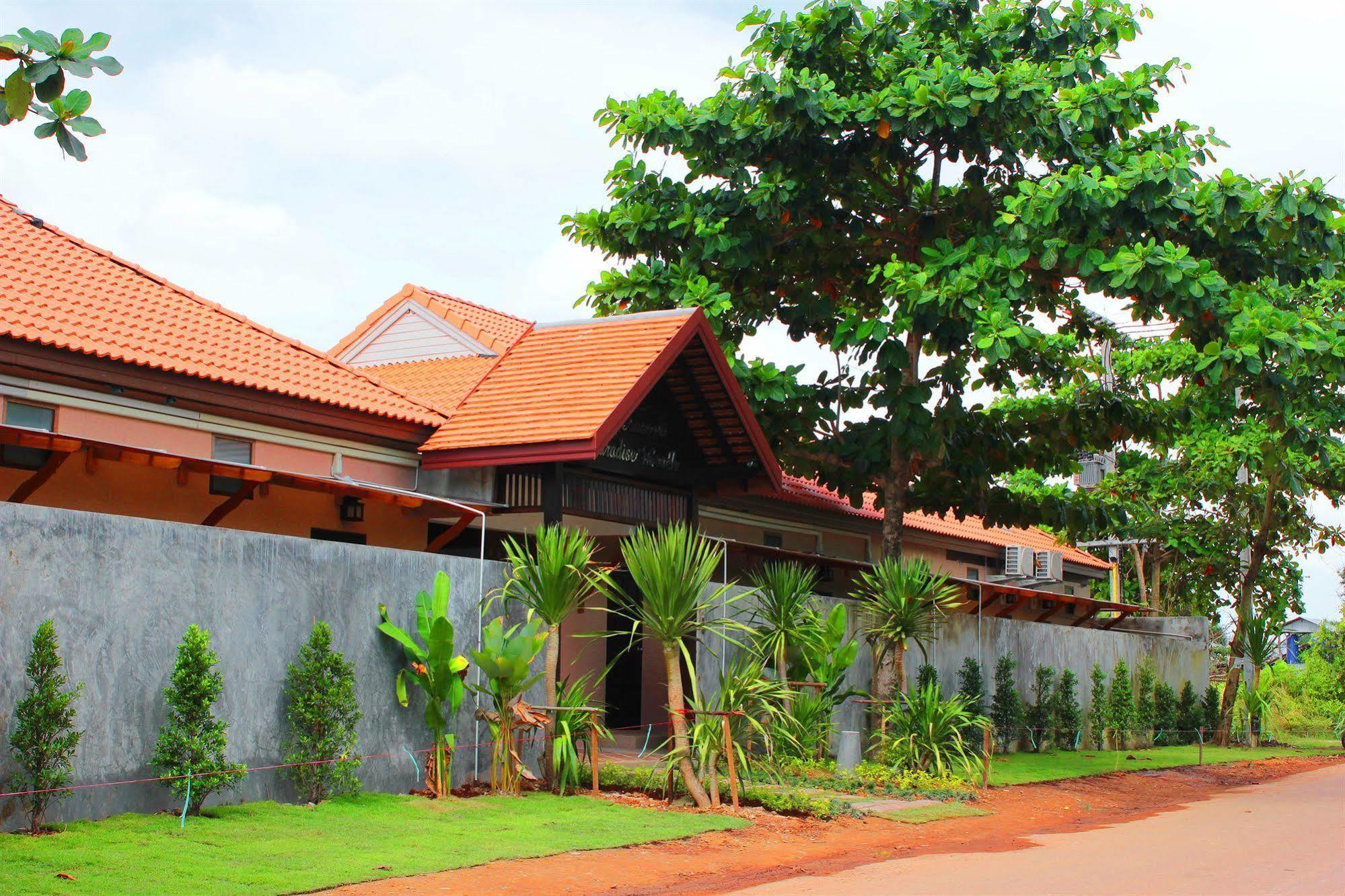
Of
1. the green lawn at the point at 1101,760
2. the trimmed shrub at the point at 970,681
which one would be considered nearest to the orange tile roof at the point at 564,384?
the green lawn at the point at 1101,760

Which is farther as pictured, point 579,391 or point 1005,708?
point 1005,708

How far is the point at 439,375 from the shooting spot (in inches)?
810

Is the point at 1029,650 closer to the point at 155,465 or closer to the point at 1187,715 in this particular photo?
the point at 1187,715

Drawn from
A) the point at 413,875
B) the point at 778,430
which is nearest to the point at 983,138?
the point at 778,430

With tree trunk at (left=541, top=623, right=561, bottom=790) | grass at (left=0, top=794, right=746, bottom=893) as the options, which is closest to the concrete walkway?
grass at (left=0, top=794, right=746, bottom=893)

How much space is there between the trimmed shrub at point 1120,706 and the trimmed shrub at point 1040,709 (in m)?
2.37

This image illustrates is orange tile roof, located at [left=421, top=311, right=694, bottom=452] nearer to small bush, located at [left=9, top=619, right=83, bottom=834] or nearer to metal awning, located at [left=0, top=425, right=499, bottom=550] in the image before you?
metal awning, located at [left=0, top=425, right=499, bottom=550]

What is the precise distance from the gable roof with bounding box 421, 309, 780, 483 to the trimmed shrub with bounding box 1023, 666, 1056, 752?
8333 millimetres

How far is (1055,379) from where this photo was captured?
811 inches

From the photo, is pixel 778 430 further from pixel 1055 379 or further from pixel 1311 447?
pixel 1311 447

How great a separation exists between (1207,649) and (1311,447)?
552 inches

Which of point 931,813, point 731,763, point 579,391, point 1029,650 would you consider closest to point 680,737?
point 731,763

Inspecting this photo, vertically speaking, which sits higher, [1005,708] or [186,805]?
[1005,708]

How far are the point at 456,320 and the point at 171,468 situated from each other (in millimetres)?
10052
